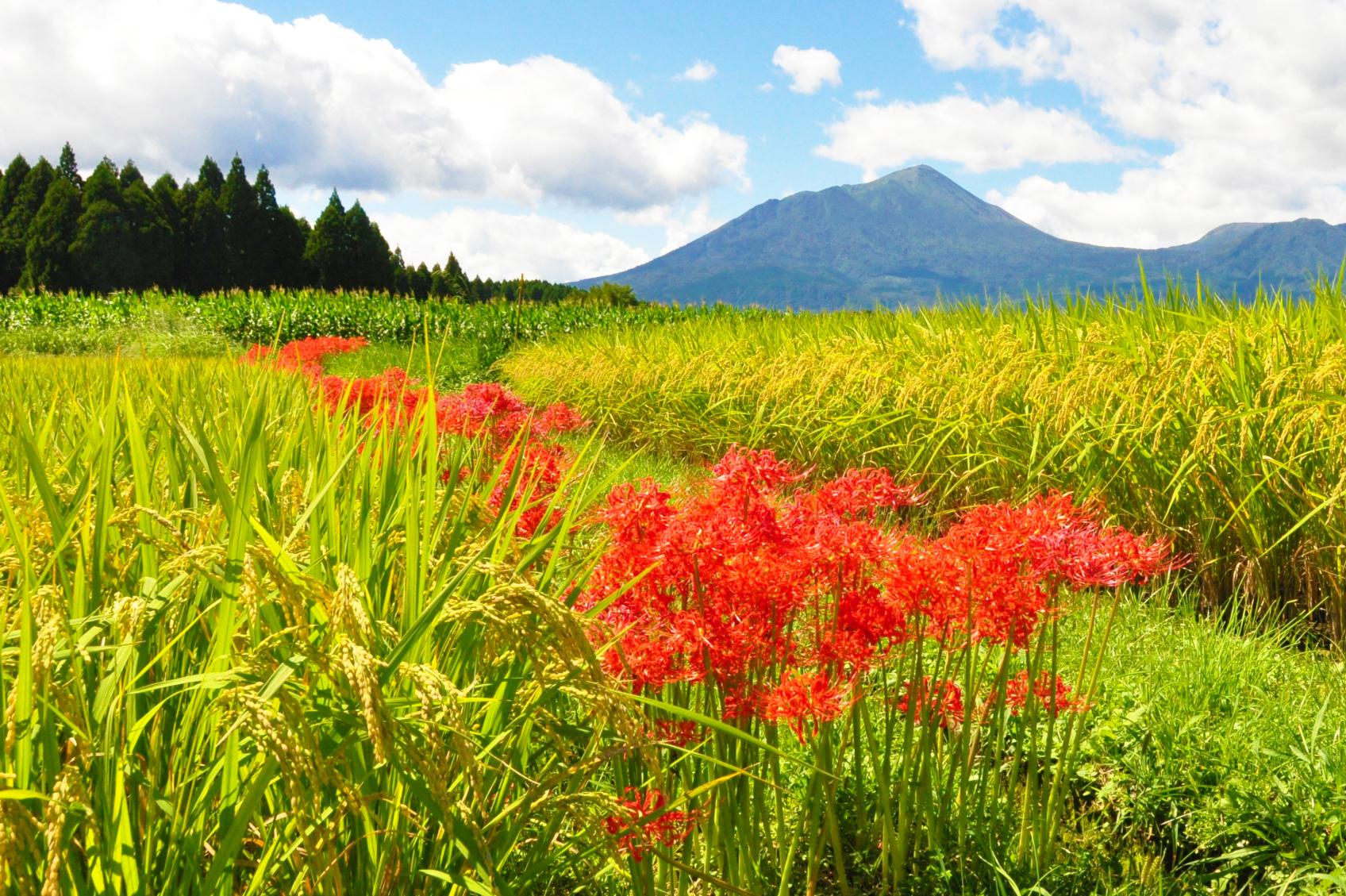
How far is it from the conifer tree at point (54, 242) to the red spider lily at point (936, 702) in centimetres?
4467

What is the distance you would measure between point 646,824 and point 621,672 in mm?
241

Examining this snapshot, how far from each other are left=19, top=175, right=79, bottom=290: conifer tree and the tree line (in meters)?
0.04

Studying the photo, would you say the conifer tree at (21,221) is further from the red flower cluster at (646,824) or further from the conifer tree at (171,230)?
the red flower cluster at (646,824)

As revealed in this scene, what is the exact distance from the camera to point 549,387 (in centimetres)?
1011

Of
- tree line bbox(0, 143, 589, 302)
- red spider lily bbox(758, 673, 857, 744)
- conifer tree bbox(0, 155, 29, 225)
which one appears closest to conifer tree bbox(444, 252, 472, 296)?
tree line bbox(0, 143, 589, 302)

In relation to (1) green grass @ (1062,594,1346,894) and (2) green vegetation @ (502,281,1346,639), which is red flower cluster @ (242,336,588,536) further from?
(2) green vegetation @ (502,281,1346,639)

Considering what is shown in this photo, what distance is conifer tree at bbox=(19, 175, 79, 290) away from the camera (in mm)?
38406

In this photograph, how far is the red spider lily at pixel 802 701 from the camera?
4.74ft

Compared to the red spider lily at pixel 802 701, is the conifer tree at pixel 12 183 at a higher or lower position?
higher

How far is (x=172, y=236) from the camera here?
40.8 meters

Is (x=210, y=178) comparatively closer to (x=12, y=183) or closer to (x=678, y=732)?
(x=12, y=183)

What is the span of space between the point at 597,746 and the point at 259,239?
160 feet

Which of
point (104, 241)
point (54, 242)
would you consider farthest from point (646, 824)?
point (54, 242)

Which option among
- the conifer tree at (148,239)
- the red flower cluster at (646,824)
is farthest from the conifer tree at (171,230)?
the red flower cluster at (646,824)
